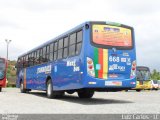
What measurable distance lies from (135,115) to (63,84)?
6.49 meters

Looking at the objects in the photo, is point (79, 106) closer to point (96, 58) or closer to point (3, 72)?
point (96, 58)

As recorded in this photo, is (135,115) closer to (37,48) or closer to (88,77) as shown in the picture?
(88,77)

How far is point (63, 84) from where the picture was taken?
611 inches

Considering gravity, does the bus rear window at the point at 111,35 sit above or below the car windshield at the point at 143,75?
above

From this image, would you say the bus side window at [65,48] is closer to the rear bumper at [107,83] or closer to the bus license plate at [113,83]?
the rear bumper at [107,83]

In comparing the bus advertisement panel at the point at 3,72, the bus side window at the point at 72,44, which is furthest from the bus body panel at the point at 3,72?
the bus side window at the point at 72,44

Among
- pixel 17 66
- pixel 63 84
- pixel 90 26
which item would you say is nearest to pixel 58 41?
pixel 63 84

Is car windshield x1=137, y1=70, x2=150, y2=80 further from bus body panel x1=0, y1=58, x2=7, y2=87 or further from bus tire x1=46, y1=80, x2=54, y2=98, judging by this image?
bus tire x1=46, y1=80, x2=54, y2=98

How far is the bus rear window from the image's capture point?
1395cm

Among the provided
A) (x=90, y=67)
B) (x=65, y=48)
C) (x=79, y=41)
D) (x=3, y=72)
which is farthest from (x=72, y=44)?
(x=3, y=72)

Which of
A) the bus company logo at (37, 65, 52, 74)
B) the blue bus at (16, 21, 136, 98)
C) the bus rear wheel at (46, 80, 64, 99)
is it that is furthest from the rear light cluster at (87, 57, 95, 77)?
the bus company logo at (37, 65, 52, 74)

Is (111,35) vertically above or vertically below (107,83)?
above

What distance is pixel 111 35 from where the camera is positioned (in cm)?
1424

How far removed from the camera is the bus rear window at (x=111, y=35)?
45.8 ft
